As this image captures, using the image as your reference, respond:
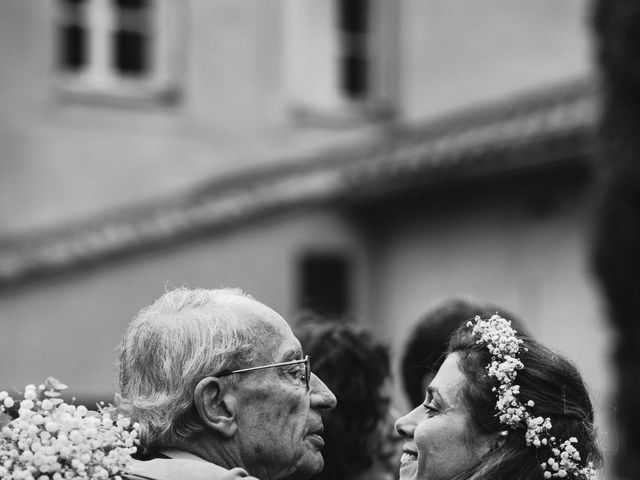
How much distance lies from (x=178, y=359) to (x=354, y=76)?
1674 cm

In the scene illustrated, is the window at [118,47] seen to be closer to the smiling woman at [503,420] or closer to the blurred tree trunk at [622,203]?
the blurred tree trunk at [622,203]

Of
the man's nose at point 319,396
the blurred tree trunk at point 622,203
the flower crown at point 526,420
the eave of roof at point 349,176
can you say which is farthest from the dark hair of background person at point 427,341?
the eave of roof at point 349,176

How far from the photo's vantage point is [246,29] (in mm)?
19719

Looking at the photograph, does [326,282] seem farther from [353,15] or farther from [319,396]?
[319,396]

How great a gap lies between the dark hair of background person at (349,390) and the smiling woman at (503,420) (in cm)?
Result: 85

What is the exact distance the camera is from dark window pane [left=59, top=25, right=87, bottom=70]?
1859 centimetres

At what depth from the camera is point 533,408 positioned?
175 inches

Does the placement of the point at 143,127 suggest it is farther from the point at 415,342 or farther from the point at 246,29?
the point at 415,342

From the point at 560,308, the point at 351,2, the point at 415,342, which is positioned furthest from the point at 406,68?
the point at 415,342

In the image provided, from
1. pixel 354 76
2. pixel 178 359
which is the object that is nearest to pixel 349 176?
pixel 354 76

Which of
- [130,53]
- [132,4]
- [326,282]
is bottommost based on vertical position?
[326,282]

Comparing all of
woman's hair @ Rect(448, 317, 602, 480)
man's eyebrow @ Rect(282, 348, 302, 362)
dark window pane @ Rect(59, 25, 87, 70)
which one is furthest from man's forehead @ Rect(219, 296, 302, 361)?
dark window pane @ Rect(59, 25, 87, 70)

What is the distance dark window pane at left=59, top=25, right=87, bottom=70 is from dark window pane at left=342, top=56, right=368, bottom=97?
3.77 metres

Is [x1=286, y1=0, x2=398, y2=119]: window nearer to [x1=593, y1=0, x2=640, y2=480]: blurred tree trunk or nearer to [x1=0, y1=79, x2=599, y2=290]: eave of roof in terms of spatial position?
[x1=0, y1=79, x2=599, y2=290]: eave of roof
